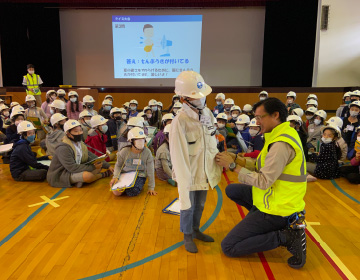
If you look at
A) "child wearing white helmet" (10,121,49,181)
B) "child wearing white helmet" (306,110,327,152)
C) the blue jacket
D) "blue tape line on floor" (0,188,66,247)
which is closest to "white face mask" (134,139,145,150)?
"blue tape line on floor" (0,188,66,247)

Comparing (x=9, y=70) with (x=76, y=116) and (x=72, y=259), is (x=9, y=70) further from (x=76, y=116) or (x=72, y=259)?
(x=72, y=259)

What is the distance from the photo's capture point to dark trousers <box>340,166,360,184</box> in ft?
17.5

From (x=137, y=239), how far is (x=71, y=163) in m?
2.09

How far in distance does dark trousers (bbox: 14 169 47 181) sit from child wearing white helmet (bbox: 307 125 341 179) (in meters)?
5.15

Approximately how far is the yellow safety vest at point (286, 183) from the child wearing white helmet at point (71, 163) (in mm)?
3254

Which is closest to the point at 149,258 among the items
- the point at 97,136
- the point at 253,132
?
the point at 97,136

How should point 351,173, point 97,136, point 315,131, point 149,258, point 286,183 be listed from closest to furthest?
point 286,183 → point 149,258 → point 351,173 → point 97,136 → point 315,131

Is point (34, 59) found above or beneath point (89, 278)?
above

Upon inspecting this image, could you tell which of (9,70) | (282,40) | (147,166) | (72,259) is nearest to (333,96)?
(282,40)

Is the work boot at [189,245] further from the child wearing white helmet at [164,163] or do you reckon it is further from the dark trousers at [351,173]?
the dark trousers at [351,173]

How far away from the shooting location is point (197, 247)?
338cm

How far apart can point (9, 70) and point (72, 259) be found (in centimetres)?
1368

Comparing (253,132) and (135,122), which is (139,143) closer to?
(135,122)

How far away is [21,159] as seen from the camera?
5.31m
